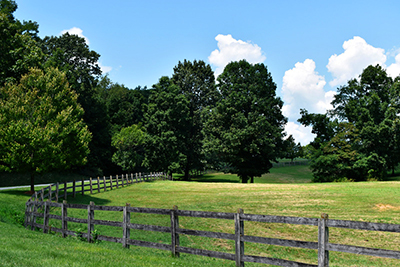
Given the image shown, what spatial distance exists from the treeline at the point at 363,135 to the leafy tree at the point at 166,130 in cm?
2197

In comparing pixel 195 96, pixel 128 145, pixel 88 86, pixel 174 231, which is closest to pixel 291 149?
pixel 195 96

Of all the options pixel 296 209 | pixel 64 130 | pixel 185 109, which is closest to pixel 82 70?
pixel 185 109

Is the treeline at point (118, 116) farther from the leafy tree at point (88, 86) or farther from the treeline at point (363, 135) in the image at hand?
the treeline at point (363, 135)

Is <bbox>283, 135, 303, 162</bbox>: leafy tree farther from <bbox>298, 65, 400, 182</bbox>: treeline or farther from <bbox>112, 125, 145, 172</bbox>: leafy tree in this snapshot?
<bbox>112, 125, 145, 172</bbox>: leafy tree

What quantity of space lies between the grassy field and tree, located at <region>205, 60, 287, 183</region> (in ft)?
45.0

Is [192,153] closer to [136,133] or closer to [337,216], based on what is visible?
[136,133]

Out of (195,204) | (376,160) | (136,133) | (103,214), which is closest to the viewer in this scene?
(103,214)

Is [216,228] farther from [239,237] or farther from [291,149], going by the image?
[291,149]

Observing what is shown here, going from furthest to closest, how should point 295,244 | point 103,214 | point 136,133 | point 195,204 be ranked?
point 136,133, point 195,204, point 103,214, point 295,244

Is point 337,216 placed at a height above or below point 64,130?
below

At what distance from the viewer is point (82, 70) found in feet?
206

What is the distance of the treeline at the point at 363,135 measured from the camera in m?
51.3

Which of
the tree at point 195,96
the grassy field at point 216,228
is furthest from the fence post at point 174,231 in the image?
the tree at point 195,96

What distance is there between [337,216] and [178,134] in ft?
139
